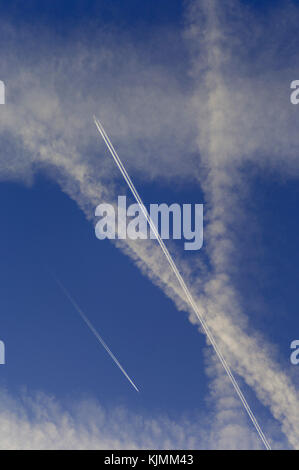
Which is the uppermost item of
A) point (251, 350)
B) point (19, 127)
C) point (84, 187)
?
point (19, 127)

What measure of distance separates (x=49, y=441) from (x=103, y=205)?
10.7 meters

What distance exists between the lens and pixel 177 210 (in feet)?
45.5

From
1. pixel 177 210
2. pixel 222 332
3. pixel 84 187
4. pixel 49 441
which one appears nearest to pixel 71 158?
pixel 84 187

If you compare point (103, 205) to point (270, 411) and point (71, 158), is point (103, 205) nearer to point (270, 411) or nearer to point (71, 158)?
point (71, 158)

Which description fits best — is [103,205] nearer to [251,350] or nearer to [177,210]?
[177,210]
